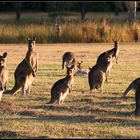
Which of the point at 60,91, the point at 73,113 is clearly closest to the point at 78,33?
the point at 60,91

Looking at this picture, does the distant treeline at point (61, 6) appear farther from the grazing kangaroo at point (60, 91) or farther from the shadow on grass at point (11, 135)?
the shadow on grass at point (11, 135)

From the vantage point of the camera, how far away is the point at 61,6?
6481cm

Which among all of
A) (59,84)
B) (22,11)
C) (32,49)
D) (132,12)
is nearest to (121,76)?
(32,49)

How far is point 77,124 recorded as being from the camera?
10328 millimetres

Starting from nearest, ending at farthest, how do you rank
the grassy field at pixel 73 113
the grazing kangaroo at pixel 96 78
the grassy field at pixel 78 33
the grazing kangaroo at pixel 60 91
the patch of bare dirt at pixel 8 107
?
the grassy field at pixel 73 113
the patch of bare dirt at pixel 8 107
the grazing kangaroo at pixel 60 91
the grazing kangaroo at pixel 96 78
the grassy field at pixel 78 33

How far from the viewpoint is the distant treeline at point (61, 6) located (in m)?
64.7

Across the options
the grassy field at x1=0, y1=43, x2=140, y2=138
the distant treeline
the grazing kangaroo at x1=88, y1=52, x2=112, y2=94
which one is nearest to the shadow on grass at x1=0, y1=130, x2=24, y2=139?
the grassy field at x1=0, y1=43, x2=140, y2=138

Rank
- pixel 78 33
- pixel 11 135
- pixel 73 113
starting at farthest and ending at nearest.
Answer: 1. pixel 78 33
2. pixel 73 113
3. pixel 11 135

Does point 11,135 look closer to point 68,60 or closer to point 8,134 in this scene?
point 8,134

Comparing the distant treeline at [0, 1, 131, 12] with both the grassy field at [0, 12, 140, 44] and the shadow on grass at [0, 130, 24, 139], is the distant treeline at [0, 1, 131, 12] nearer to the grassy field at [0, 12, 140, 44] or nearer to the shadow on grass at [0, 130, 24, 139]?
the grassy field at [0, 12, 140, 44]

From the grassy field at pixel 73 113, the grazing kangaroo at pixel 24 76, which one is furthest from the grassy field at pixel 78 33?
the grazing kangaroo at pixel 24 76

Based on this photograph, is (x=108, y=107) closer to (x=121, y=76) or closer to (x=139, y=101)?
(x=139, y=101)

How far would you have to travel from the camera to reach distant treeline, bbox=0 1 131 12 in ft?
212

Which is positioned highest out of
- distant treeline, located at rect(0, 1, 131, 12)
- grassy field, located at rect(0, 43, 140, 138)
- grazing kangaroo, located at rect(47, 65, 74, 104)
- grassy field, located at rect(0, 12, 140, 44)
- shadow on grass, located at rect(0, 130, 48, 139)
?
distant treeline, located at rect(0, 1, 131, 12)
